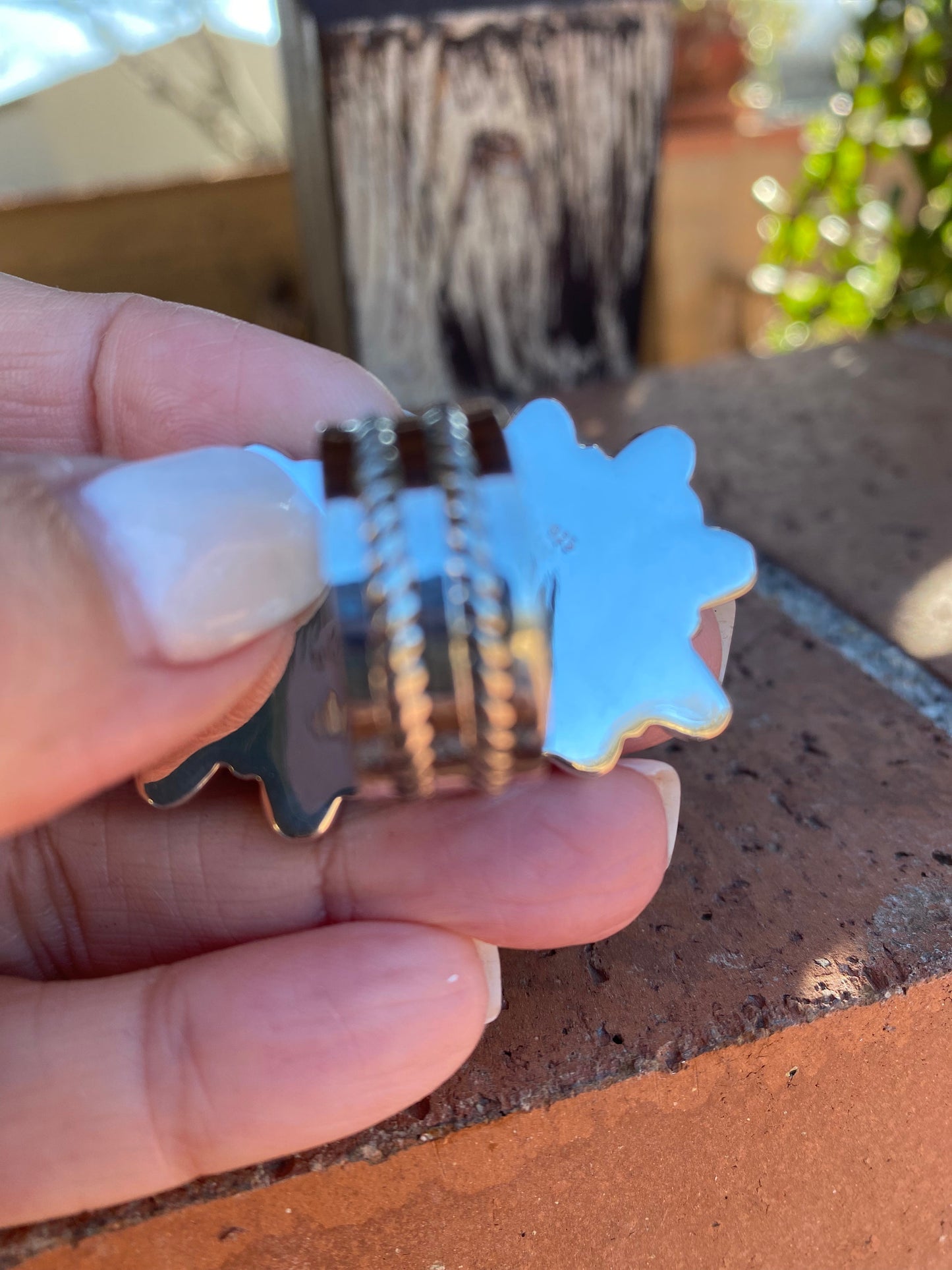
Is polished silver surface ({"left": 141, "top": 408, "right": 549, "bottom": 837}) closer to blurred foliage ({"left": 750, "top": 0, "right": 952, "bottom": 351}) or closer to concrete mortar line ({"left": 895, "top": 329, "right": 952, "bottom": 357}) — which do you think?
concrete mortar line ({"left": 895, "top": 329, "right": 952, "bottom": 357})

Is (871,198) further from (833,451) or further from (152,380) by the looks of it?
(152,380)

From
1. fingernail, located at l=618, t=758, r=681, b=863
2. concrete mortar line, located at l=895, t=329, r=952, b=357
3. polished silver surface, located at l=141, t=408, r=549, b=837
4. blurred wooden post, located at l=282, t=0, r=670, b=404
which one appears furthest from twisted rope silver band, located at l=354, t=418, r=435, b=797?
concrete mortar line, located at l=895, t=329, r=952, b=357

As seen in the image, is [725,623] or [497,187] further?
[497,187]

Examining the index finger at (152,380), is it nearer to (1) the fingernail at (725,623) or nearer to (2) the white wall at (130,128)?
(1) the fingernail at (725,623)

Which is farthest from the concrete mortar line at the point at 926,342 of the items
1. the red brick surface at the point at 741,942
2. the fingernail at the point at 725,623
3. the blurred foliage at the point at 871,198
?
the fingernail at the point at 725,623

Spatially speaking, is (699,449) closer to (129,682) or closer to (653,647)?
(653,647)

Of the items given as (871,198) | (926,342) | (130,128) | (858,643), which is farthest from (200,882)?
(130,128)

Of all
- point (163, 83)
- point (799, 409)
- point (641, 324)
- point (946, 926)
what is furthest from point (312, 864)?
point (163, 83)

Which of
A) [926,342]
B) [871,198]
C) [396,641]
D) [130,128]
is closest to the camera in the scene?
[396,641]
